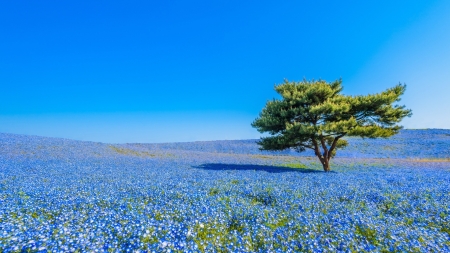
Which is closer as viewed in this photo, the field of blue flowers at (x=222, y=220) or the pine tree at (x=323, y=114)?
the field of blue flowers at (x=222, y=220)

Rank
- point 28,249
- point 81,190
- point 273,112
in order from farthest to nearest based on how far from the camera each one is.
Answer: point 273,112
point 81,190
point 28,249

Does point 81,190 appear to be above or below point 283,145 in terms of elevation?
below

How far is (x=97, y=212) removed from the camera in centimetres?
543

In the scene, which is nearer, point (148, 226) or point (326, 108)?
point (148, 226)

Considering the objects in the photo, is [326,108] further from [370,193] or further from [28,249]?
[28,249]

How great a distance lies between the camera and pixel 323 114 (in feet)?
55.6

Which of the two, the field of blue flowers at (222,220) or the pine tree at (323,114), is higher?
the pine tree at (323,114)

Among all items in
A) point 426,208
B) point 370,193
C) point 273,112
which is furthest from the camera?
point 273,112

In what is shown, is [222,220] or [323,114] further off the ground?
[323,114]

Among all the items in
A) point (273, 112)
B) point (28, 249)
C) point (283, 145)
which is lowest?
point (28, 249)

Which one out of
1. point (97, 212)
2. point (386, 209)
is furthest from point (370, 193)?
point (97, 212)

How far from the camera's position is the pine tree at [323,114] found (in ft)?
52.2

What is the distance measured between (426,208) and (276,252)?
542 cm

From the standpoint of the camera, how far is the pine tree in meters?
15.9
